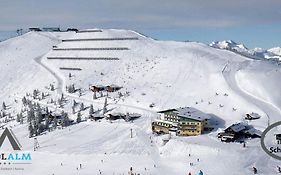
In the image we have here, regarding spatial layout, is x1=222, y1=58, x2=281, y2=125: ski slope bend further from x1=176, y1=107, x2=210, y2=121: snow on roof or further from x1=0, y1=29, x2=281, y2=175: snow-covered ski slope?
x1=176, y1=107, x2=210, y2=121: snow on roof

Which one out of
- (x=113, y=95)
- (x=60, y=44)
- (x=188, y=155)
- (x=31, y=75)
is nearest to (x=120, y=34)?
(x=60, y=44)

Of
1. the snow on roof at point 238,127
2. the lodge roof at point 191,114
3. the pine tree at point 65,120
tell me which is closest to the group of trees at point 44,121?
the pine tree at point 65,120

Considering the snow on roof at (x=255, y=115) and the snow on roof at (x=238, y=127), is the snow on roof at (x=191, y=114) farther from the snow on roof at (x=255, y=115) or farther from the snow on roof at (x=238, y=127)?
the snow on roof at (x=255, y=115)

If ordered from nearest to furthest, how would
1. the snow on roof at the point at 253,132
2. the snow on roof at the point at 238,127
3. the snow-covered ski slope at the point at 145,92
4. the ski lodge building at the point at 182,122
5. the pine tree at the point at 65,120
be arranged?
the snow-covered ski slope at the point at 145,92 < the snow on roof at the point at 238,127 < the snow on roof at the point at 253,132 < the ski lodge building at the point at 182,122 < the pine tree at the point at 65,120

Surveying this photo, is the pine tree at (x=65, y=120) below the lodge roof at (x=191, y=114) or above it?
below

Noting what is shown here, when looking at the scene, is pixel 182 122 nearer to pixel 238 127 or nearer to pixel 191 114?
pixel 191 114
